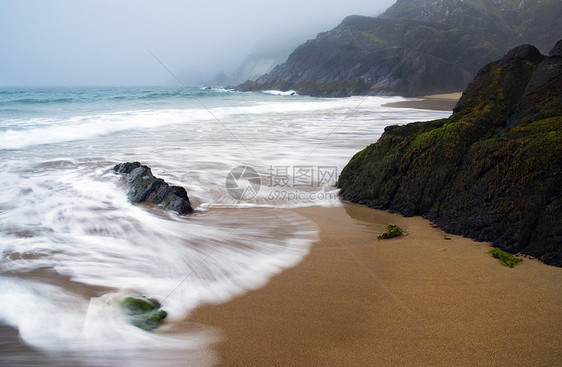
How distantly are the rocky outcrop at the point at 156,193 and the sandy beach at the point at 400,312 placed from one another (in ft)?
7.44

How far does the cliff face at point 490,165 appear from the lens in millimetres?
3129

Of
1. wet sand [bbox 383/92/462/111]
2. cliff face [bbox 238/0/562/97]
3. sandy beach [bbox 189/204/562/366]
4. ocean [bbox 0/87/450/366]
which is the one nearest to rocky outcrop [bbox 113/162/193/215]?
ocean [bbox 0/87/450/366]

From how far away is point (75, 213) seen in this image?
4918 mm

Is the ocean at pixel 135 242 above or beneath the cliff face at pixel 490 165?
beneath

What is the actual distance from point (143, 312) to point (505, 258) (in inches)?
122

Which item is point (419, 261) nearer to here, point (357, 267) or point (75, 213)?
point (357, 267)

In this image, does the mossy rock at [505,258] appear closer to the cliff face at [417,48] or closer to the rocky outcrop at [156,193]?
the rocky outcrop at [156,193]

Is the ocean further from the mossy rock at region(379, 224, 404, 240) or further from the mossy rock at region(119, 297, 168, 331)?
the mossy rock at region(379, 224, 404, 240)

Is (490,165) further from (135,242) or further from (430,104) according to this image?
(430,104)

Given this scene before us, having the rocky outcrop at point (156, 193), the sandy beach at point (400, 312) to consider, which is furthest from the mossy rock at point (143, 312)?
the rocky outcrop at point (156, 193)

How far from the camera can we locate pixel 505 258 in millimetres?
3016

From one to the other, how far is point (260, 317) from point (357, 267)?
110 cm

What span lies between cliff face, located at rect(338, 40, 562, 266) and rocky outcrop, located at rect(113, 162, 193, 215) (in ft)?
8.06

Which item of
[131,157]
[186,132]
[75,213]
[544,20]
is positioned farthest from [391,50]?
[75,213]
